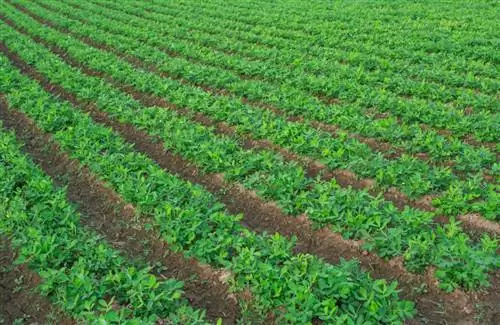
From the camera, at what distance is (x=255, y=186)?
6441 millimetres

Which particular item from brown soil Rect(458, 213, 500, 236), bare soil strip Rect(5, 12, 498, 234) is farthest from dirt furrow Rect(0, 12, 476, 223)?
brown soil Rect(458, 213, 500, 236)

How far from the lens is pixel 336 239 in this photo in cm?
549

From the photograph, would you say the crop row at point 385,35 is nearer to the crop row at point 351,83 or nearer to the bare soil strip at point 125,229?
the crop row at point 351,83

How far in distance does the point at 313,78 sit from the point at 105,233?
6.19 meters

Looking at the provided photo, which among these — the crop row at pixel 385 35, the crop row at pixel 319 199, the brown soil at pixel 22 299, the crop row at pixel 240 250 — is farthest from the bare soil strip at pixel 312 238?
the crop row at pixel 385 35

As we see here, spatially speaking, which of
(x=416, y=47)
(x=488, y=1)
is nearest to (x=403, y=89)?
(x=416, y=47)

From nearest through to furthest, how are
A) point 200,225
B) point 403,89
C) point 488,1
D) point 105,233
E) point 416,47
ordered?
1. point 200,225
2. point 105,233
3. point 403,89
4. point 416,47
5. point 488,1

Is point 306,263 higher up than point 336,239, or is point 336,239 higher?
point 306,263

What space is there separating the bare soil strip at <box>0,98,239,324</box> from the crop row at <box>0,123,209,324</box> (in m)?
0.19

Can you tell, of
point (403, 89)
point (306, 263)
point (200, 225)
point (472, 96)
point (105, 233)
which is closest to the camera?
point (306, 263)

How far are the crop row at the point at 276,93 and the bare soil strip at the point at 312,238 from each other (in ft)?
7.99

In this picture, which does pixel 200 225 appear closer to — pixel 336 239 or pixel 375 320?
pixel 336 239

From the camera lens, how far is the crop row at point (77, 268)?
169 inches

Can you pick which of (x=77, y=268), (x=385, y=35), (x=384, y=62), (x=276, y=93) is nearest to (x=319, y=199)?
(x=77, y=268)
